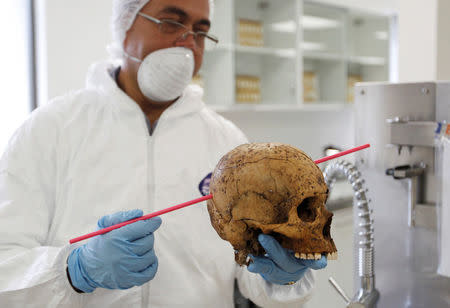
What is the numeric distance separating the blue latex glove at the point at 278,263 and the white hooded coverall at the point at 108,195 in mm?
179

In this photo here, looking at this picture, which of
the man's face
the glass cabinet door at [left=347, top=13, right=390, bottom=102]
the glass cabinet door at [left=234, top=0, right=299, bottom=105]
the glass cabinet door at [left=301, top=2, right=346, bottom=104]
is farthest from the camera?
the glass cabinet door at [left=347, top=13, right=390, bottom=102]

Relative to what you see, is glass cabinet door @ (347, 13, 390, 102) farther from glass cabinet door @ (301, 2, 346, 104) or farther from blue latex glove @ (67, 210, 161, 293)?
blue latex glove @ (67, 210, 161, 293)

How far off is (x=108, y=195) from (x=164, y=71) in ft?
1.24

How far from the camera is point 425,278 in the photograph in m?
1.13

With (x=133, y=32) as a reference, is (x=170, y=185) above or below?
below

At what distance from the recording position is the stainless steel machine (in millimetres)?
1086

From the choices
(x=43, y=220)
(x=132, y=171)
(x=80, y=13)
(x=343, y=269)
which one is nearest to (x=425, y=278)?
(x=343, y=269)

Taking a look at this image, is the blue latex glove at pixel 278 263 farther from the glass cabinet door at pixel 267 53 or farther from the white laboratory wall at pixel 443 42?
the glass cabinet door at pixel 267 53

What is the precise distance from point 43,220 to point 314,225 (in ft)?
2.25

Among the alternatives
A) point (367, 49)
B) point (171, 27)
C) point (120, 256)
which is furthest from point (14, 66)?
point (367, 49)

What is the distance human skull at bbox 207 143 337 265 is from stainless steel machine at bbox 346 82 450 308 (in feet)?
1.09

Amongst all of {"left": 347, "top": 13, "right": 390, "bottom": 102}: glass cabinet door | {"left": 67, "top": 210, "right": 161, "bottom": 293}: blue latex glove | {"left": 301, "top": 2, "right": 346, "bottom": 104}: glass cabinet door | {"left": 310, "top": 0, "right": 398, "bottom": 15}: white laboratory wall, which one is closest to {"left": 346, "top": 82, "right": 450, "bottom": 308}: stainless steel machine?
{"left": 67, "top": 210, "right": 161, "bottom": 293}: blue latex glove

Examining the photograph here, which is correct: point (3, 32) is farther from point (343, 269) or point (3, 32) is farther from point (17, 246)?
point (343, 269)

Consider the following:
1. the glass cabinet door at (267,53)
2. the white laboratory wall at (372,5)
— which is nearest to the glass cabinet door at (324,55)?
the white laboratory wall at (372,5)
